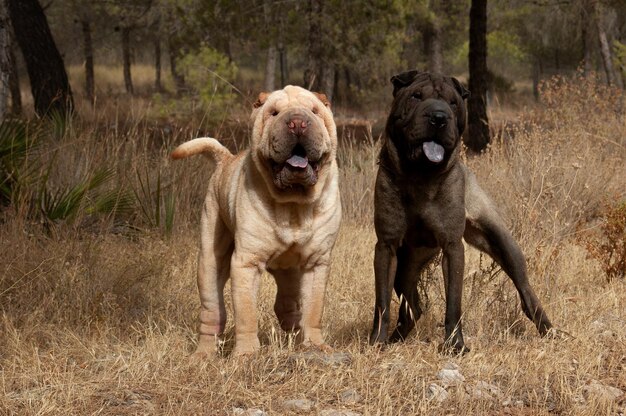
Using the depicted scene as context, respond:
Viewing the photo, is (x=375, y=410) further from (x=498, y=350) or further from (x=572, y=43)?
(x=572, y=43)

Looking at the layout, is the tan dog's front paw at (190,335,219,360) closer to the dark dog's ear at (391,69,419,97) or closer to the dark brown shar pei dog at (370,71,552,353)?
the dark brown shar pei dog at (370,71,552,353)

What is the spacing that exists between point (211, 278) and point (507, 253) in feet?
5.82

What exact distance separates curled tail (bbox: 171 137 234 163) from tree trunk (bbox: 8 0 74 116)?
24.2 ft

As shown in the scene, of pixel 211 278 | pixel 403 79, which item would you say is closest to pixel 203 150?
pixel 211 278

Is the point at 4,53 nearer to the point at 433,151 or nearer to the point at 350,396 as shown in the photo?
the point at 433,151

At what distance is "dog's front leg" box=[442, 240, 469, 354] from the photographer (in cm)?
497

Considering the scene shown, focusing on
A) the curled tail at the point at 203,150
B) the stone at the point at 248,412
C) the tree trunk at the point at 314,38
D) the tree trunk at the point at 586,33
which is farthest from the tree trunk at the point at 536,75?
the stone at the point at 248,412

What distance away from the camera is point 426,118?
4.64m

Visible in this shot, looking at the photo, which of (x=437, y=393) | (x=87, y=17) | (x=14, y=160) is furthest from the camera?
(x=87, y=17)

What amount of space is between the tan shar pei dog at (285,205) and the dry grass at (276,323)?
1.00 ft

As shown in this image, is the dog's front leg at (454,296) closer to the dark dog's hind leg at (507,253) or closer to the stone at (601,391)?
the dark dog's hind leg at (507,253)

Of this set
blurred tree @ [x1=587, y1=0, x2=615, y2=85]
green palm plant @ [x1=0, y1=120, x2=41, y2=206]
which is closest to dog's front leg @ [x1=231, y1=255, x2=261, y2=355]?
green palm plant @ [x1=0, y1=120, x2=41, y2=206]

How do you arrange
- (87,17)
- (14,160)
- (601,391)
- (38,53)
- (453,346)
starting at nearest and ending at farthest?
(601,391) < (453,346) < (14,160) < (38,53) < (87,17)

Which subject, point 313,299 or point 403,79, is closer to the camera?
point 313,299
